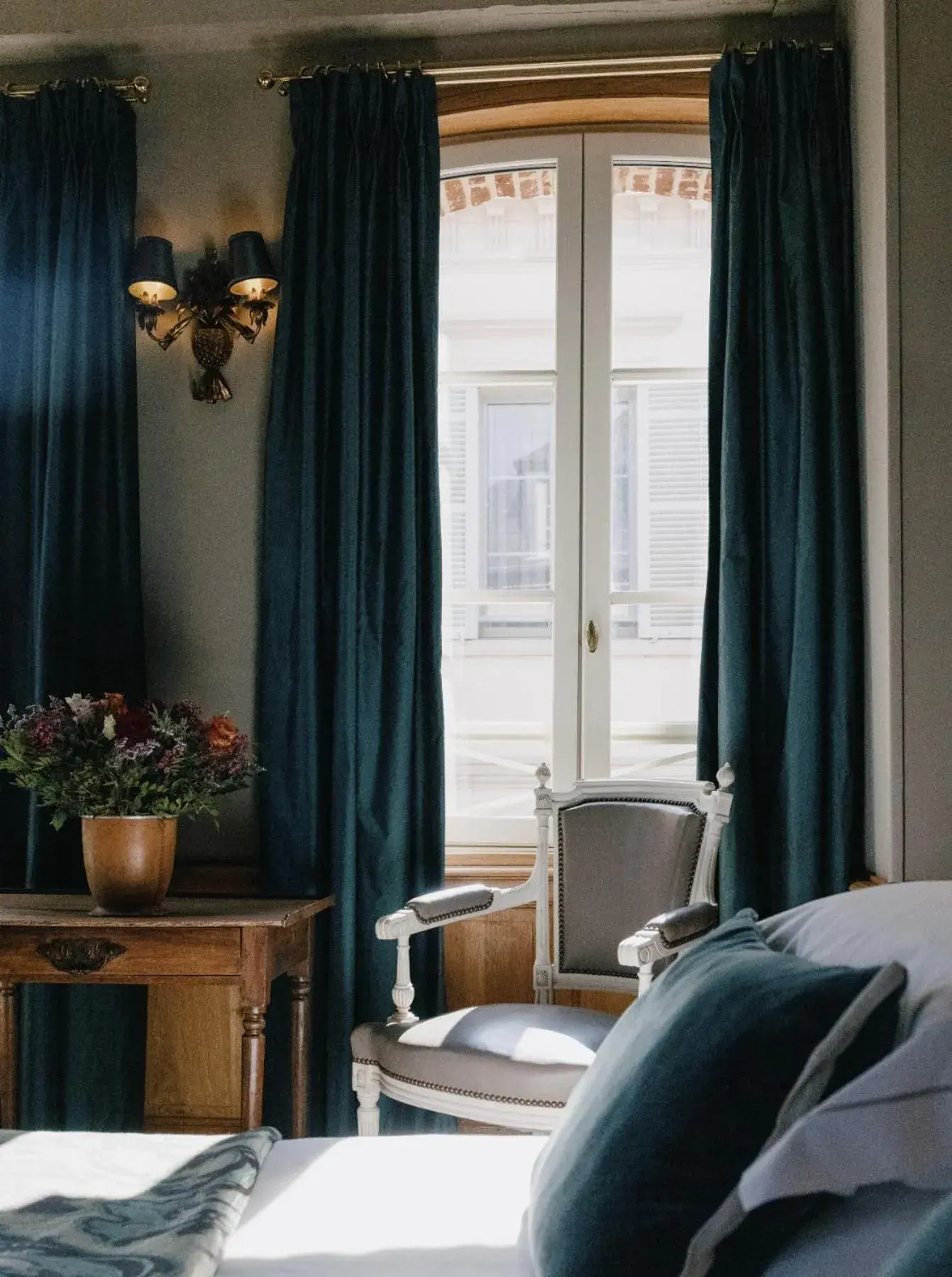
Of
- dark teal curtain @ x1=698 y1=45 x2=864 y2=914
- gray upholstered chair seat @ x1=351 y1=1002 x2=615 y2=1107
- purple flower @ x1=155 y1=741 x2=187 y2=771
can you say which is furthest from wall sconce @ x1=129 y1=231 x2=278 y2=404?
gray upholstered chair seat @ x1=351 y1=1002 x2=615 y2=1107

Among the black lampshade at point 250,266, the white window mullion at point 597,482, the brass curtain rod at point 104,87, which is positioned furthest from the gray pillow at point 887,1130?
the brass curtain rod at point 104,87

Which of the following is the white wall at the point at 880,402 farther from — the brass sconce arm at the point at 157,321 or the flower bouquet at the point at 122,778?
the brass sconce arm at the point at 157,321

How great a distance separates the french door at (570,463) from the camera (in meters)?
3.14

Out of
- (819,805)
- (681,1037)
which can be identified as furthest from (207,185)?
(681,1037)

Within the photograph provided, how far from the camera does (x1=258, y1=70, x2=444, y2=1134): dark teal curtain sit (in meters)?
2.89

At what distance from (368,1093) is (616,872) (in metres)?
0.73

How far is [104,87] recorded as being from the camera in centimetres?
309

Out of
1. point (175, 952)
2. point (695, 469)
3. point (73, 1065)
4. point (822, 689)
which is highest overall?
point (695, 469)

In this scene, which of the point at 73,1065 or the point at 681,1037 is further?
the point at 73,1065

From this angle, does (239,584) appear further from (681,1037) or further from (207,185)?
(681,1037)

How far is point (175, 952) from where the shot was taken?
2.48 m

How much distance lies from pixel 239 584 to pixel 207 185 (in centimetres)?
108

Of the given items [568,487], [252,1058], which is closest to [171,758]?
[252,1058]

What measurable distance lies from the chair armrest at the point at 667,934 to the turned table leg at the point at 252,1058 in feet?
2.52
